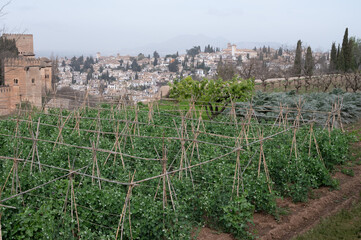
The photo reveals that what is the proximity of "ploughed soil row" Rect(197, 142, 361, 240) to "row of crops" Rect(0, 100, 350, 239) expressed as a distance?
0.46 ft

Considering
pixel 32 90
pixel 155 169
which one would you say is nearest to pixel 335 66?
pixel 32 90

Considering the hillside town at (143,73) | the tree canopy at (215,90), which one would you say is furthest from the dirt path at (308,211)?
the hillside town at (143,73)

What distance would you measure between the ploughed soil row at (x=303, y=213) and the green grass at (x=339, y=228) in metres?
0.15

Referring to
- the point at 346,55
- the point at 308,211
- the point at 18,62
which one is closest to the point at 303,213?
the point at 308,211

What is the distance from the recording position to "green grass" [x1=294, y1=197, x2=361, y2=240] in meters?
4.95

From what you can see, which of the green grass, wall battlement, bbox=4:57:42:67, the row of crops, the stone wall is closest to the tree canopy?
the row of crops

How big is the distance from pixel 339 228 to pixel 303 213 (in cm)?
59

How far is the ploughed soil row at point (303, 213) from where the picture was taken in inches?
197

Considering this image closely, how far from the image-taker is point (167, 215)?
4.37 meters

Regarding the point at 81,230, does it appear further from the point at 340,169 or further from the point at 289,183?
the point at 340,169

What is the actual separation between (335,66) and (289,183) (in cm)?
2741

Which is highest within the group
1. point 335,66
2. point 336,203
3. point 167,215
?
point 335,66

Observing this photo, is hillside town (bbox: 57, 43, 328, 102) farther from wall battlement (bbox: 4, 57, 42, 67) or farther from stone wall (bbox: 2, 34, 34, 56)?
stone wall (bbox: 2, 34, 34, 56)

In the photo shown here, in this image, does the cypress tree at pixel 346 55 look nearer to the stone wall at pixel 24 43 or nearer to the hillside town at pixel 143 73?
the hillside town at pixel 143 73
